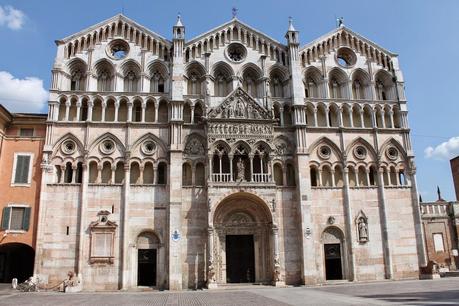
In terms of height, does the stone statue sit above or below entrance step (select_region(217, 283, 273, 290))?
above

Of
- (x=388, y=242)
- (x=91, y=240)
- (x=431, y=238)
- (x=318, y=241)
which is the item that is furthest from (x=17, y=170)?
(x=431, y=238)

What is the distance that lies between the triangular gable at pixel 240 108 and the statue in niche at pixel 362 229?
11.8m

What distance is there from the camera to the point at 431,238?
126ft

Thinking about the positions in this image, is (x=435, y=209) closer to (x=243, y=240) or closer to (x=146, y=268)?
(x=243, y=240)

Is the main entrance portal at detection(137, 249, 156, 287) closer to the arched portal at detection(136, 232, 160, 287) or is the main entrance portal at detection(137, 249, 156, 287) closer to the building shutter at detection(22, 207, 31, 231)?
the arched portal at detection(136, 232, 160, 287)

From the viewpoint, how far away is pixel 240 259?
33.1 metres

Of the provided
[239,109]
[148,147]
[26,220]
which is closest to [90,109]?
[148,147]

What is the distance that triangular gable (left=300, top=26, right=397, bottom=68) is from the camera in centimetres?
3897

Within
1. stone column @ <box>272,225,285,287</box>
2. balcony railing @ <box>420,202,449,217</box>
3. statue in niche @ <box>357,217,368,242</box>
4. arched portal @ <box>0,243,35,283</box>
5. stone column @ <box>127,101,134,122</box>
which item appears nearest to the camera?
stone column @ <box>272,225,285,287</box>

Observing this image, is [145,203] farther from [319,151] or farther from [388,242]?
[388,242]

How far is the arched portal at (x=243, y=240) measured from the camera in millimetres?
32531

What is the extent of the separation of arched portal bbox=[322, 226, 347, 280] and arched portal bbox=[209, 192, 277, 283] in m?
5.18

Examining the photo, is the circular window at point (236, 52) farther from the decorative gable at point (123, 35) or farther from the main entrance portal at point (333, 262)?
the main entrance portal at point (333, 262)

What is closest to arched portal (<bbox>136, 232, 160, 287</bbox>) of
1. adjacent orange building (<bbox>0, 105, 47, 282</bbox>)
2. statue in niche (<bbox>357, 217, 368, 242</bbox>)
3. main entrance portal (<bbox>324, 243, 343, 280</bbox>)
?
adjacent orange building (<bbox>0, 105, 47, 282</bbox>)
